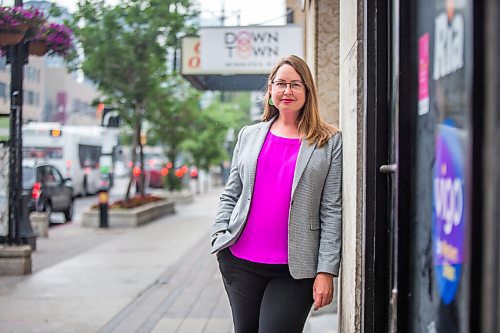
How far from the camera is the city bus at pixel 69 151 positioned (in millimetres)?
29688

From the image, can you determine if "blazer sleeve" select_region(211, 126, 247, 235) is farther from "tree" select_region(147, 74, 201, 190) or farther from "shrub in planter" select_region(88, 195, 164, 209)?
"tree" select_region(147, 74, 201, 190)

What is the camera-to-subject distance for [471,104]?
161 centimetres

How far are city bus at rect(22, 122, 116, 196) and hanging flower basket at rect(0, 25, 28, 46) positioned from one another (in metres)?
17.7

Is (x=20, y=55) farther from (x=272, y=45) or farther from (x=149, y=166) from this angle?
(x=149, y=166)

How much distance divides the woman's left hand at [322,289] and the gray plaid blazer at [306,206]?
32 millimetres

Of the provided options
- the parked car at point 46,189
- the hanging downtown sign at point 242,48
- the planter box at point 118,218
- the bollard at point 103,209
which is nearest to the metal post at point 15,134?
the hanging downtown sign at point 242,48

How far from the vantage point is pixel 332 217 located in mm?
3377

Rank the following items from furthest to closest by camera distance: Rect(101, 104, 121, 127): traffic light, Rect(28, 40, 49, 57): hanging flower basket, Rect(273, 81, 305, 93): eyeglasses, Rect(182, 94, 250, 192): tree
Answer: Rect(182, 94, 250, 192): tree < Rect(101, 104, 121, 127): traffic light < Rect(28, 40, 49, 57): hanging flower basket < Rect(273, 81, 305, 93): eyeglasses

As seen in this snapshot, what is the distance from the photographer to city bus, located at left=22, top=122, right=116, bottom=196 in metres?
29.7

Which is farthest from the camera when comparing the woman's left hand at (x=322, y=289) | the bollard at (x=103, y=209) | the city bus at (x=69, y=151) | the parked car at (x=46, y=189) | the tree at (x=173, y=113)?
the city bus at (x=69, y=151)

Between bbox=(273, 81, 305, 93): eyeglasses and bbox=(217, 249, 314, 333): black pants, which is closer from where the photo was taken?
bbox=(217, 249, 314, 333): black pants

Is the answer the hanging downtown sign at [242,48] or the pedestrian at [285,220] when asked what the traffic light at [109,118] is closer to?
the hanging downtown sign at [242,48]

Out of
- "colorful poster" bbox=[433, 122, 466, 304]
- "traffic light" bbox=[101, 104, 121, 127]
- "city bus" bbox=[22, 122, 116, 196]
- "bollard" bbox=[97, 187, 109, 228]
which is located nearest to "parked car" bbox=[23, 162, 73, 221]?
"bollard" bbox=[97, 187, 109, 228]

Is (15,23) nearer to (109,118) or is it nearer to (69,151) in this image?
(109,118)
